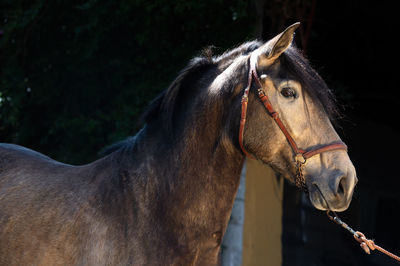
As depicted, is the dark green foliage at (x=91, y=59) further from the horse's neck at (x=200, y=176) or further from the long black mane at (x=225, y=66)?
the horse's neck at (x=200, y=176)

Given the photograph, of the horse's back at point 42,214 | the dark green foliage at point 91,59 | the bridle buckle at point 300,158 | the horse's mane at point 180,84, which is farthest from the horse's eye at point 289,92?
the dark green foliage at point 91,59

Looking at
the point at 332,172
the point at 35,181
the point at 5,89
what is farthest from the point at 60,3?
the point at 332,172

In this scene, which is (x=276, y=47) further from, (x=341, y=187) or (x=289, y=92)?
(x=341, y=187)

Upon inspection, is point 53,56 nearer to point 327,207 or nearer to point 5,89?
point 5,89

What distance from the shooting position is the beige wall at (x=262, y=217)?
13.9 ft

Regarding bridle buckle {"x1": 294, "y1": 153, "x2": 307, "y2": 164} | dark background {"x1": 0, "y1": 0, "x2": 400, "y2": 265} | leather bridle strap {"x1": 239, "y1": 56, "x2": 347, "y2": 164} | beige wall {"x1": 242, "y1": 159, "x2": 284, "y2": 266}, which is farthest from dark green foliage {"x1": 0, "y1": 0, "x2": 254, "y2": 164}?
bridle buckle {"x1": 294, "y1": 153, "x2": 307, "y2": 164}

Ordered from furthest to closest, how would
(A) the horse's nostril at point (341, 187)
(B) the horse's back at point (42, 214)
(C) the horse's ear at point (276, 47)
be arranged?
(B) the horse's back at point (42, 214)
(C) the horse's ear at point (276, 47)
(A) the horse's nostril at point (341, 187)

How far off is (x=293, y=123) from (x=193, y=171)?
0.49 m

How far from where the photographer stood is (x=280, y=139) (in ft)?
6.07

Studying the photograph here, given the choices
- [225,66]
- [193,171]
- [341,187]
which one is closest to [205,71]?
[225,66]

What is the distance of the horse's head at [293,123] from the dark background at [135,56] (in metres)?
2.32

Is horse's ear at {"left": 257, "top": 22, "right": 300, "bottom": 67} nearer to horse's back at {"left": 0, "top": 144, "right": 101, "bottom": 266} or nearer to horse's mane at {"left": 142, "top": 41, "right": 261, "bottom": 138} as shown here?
horse's mane at {"left": 142, "top": 41, "right": 261, "bottom": 138}

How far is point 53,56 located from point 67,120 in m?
0.84

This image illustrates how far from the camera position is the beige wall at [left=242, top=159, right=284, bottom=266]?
422 centimetres
